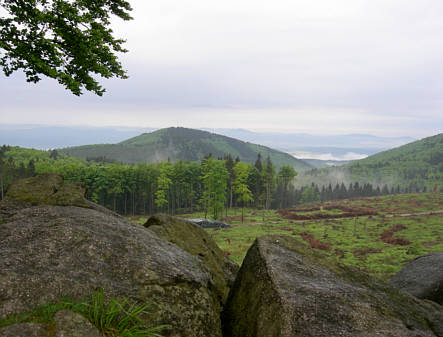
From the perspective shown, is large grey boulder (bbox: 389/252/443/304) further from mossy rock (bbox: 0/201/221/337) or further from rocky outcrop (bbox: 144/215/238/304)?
mossy rock (bbox: 0/201/221/337)

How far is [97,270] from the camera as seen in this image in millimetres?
5289

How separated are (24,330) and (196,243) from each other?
26.0 feet

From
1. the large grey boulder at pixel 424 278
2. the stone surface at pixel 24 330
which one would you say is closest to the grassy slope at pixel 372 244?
the large grey boulder at pixel 424 278

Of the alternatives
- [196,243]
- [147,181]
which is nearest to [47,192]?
[196,243]

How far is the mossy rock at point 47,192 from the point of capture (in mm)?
9469

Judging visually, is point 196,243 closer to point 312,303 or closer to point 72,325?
point 312,303

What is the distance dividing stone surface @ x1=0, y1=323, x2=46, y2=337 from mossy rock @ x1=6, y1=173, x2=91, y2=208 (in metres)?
6.49

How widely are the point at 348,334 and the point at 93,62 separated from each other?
13.7 m

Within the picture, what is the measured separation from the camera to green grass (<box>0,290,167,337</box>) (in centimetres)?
358

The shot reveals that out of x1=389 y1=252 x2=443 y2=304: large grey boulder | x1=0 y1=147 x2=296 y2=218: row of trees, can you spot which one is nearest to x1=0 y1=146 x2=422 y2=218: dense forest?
x1=0 y1=147 x2=296 y2=218: row of trees

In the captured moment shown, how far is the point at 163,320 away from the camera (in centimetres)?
483

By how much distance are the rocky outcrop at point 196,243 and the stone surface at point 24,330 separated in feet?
21.3

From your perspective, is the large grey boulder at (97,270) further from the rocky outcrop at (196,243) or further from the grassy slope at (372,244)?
the grassy slope at (372,244)

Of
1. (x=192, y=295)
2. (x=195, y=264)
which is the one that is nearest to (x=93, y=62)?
(x=195, y=264)
